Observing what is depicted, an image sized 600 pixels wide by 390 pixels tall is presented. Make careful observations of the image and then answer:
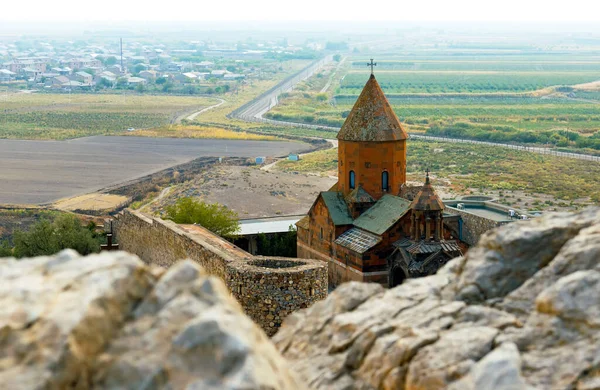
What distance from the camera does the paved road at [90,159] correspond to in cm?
4462

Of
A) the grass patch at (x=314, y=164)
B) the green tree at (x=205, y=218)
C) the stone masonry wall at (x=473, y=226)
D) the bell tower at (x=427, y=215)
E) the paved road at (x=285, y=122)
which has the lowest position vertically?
the paved road at (x=285, y=122)

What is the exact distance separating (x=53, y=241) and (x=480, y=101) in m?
88.9

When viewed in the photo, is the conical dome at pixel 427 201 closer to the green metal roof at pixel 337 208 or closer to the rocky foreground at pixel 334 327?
the green metal roof at pixel 337 208

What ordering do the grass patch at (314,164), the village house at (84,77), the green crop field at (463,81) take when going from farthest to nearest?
the village house at (84,77), the green crop field at (463,81), the grass patch at (314,164)

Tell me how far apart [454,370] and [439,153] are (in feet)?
183

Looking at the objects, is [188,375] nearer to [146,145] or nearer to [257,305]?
[257,305]

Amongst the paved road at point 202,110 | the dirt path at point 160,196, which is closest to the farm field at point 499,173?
the dirt path at point 160,196

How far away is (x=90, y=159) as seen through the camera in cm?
5497

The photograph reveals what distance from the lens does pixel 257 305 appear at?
14.9 meters

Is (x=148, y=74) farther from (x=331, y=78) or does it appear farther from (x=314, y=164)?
(x=314, y=164)

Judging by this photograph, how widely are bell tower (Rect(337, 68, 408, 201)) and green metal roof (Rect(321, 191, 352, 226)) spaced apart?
1.81 feet

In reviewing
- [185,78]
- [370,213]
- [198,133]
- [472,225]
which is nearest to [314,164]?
[198,133]

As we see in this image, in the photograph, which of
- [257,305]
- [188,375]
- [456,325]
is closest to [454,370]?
[456,325]

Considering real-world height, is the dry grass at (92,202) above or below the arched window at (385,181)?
below
